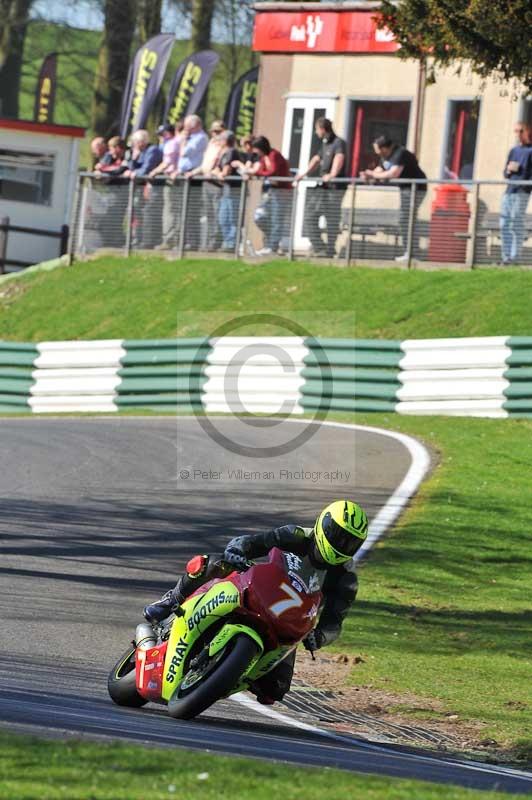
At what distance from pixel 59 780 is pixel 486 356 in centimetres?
1291

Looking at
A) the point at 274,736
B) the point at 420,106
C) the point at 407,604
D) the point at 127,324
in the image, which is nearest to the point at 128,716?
the point at 274,736

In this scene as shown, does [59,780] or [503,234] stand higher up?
[503,234]

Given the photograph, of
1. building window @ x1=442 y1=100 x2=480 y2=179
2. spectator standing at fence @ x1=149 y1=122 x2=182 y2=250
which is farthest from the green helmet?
building window @ x1=442 y1=100 x2=480 y2=179

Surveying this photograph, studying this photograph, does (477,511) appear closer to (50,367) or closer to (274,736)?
(274,736)

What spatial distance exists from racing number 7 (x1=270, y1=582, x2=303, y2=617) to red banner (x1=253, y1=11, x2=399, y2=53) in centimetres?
2029

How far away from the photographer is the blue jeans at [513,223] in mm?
19688

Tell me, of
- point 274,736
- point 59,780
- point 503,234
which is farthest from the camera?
point 503,234

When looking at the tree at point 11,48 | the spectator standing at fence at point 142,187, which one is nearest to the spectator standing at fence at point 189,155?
the spectator standing at fence at point 142,187

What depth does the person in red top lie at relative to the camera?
74.1 ft

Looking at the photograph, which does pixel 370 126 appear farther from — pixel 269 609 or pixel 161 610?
pixel 269 609

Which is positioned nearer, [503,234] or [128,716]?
[128,716]

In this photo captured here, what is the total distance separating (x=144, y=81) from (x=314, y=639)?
23967 mm

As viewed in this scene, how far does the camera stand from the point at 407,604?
11.1 m

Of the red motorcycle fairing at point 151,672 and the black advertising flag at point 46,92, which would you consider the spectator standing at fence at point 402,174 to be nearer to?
the red motorcycle fairing at point 151,672
